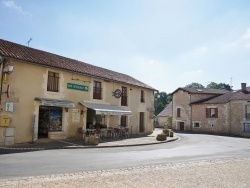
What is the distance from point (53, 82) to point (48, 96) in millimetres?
1134

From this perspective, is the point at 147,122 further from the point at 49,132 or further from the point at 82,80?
the point at 49,132

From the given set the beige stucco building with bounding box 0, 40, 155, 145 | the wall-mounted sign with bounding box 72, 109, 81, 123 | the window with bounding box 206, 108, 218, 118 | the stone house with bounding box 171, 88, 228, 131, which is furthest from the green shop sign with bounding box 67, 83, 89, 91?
the stone house with bounding box 171, 88, 228, 131

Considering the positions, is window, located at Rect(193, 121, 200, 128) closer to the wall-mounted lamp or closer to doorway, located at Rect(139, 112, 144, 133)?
doorway, located at Rect(139, 112, 144, 133)

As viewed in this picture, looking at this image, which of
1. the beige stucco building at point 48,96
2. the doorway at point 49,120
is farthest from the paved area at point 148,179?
the doorway at point 49,120

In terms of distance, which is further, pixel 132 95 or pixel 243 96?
pixel 243 96

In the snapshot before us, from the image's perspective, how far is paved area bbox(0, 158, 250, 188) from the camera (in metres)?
6.47

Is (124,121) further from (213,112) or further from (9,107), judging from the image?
(213,112)

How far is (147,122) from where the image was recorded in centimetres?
2773

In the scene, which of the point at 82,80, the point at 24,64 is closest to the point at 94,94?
the point at 82,80

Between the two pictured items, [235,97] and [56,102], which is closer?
[56,102]

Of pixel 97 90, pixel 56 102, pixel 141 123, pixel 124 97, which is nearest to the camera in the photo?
pixel 56 102

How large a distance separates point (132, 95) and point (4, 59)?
13310 mm

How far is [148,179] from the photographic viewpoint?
725 cm

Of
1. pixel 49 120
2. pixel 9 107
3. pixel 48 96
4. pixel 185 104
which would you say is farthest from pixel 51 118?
pixel 185 104
